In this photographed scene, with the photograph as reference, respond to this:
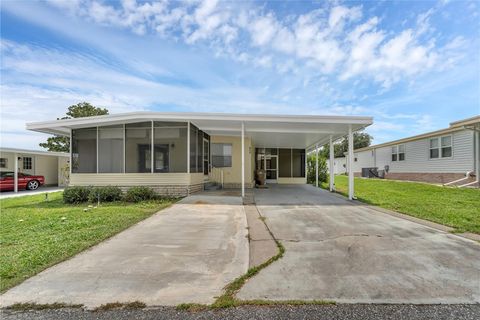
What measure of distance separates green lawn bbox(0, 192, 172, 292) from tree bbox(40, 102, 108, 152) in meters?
26.4

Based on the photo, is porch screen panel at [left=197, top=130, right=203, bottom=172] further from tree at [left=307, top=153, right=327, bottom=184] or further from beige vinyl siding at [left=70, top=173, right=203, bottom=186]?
tree at [left=307, top=153, right=327, bottom=184]

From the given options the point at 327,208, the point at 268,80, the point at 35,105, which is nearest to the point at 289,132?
the point at 268,80

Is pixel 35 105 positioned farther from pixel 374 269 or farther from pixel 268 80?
pixel 374 269

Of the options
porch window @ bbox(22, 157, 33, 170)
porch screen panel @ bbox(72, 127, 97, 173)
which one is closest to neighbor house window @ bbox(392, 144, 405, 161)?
porch screen panel @ bbox(72, 127, 97, 173)

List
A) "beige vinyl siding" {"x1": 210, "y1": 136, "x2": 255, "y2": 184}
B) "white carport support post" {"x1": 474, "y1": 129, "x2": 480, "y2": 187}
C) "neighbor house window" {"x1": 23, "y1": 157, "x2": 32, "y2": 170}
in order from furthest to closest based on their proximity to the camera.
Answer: "neighbor house window" {"x1": 23, "y1": 157, "x2": 32, "y2": 170}
"beige vinyl siding" {"x1": 210, "y1": 136, "x2": 255, "y2": 184}
"white carport support post" {"x1": 474, "y1": 129, "x2": 480, "y2": 187}

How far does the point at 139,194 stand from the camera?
411 inches

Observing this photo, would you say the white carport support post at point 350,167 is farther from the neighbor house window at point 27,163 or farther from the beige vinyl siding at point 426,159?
the neighbor house window at point 27,163

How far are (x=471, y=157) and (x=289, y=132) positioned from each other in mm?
10643

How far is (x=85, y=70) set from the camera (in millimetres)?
12289

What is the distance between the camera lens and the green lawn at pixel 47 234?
3.85m

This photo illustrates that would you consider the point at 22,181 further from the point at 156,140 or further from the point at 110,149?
the point at 156,140

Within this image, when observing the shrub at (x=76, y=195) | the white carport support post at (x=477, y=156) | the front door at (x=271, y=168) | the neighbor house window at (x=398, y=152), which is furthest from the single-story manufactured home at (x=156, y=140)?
the neighbor house window at (x=398, y=152)

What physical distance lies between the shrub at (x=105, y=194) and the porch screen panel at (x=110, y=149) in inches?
38.1

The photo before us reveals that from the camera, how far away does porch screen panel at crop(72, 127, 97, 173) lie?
11.7 meters
